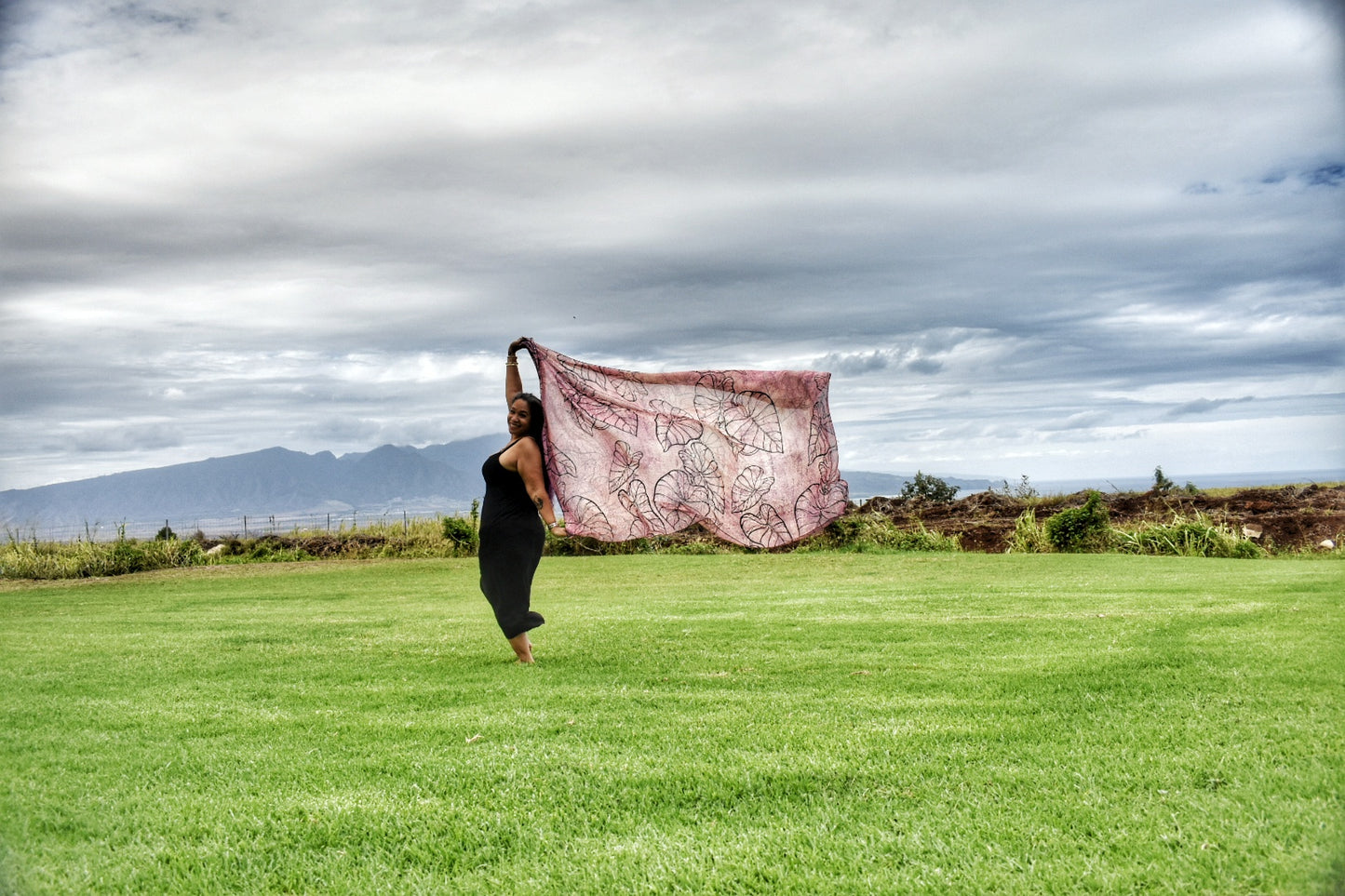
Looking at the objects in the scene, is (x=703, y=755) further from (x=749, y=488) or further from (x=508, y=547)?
(x=508, y=547)

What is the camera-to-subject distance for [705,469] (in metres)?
8.40

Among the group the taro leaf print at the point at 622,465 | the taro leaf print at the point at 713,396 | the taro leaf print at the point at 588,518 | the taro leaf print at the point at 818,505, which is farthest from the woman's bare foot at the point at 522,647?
the taro leaf print at the point at 818,505

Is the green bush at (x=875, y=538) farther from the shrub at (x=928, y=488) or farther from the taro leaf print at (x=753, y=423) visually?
the taro leaf print at (x=753, y=423)

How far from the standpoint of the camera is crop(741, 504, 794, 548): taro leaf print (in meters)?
8.10

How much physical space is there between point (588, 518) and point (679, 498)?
773 mm

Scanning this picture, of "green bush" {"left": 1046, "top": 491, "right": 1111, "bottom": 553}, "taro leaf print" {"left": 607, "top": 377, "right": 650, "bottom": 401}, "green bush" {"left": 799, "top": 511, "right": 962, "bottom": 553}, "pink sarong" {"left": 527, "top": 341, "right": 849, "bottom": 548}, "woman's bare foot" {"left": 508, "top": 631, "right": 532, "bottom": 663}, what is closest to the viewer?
"pink sarong" {"left": 527, "top": 341, "right": 849, "bottom": 548}

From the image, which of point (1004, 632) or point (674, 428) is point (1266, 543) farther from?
point (674, 428)

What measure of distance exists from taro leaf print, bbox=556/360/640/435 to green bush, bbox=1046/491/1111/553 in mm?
14578

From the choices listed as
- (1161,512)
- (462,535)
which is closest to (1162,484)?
(1161,512)

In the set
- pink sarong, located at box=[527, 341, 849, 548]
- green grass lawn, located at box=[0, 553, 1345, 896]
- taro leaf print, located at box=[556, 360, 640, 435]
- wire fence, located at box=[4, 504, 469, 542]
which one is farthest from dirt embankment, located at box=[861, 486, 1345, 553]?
taro leaf print, located at box=[556, 360, 640, 435]

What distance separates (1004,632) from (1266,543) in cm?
1247

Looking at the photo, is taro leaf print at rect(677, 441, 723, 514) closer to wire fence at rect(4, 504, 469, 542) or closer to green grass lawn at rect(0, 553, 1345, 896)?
green grass lawn at rect(0, 553, 1345, 896)

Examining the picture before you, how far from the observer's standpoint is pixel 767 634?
1048cm

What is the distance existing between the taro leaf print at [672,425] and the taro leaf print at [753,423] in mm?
275
